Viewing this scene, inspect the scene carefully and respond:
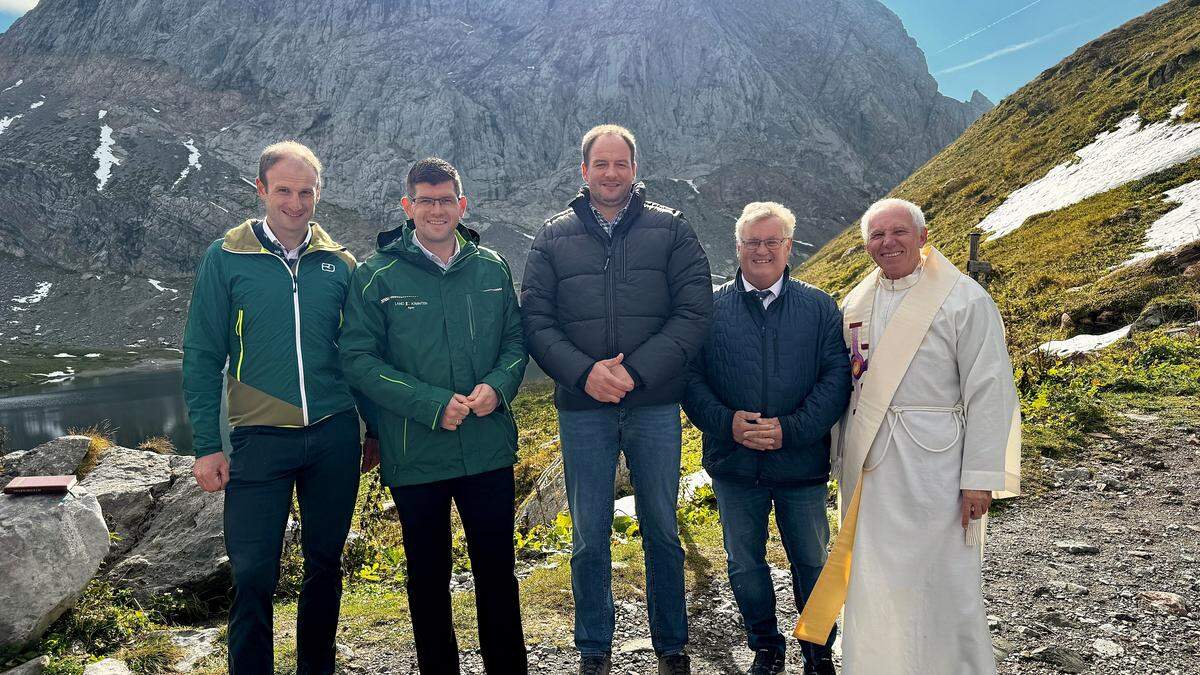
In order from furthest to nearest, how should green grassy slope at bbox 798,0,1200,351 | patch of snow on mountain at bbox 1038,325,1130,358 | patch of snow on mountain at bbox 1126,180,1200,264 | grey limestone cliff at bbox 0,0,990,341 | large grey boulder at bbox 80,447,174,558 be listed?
grey limestone cliff at bbox 0,0,990,341
patch of snow on mountain at bbox 1126,180,1200,264
green grassy slope at bbox 798,0,1200,351
patch of snow on mountain at bbox 1038,325,1130,358
large grey boulder at bbox 80,447,174,558

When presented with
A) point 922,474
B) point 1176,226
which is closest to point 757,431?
point 922,474

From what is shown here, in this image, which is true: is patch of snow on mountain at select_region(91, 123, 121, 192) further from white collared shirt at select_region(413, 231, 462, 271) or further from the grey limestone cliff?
white collared shirt at select_region(413, 231, 462, 271)

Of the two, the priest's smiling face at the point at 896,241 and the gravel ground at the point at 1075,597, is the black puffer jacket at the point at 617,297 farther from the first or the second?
the gravel ground at the point at 1075,597

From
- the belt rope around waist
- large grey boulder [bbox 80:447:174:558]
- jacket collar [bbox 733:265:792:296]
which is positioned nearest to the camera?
the belt rope around waist

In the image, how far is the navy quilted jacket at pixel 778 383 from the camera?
160 inches

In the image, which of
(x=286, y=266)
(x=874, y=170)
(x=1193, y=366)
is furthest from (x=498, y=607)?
(x=874, y=170)

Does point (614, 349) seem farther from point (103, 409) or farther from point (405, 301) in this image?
point (103, 409)

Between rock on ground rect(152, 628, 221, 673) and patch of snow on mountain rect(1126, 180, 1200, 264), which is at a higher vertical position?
patch of snow on mountain rect(1126, 180, 1200, 264)

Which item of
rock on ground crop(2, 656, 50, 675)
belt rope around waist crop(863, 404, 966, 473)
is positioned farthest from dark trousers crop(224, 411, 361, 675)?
belt rope around waist crop(863, 404, 966, 473)

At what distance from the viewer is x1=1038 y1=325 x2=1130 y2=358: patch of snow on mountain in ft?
40.9

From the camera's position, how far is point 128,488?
7984 millimetres

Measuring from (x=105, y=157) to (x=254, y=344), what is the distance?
189m

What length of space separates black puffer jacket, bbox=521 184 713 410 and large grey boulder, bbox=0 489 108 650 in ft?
12.4

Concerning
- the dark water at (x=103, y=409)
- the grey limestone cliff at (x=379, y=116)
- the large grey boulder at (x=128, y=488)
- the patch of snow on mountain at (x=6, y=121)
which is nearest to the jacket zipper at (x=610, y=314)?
the large grey boulder at (x=128, y=488)
